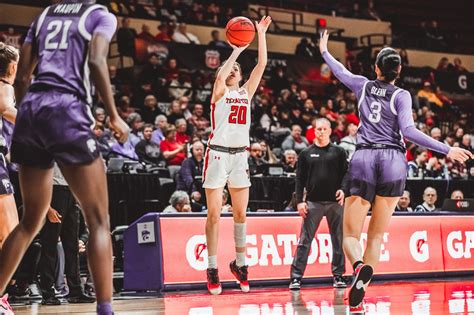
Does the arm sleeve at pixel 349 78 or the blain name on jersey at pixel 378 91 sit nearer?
the blain name on jersey at pixel 378 91

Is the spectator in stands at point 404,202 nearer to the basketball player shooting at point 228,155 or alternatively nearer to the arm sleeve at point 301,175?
the arm sleeve at point 301,175

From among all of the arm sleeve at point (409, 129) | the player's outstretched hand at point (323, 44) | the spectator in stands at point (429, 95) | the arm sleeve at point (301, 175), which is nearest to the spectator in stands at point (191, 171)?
the arm sleeve at point (301, 175)

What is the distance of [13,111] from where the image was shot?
6227mm

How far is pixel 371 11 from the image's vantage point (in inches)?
1059

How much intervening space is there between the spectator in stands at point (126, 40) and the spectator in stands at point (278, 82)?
3.94 metres

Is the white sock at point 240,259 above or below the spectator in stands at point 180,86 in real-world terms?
below

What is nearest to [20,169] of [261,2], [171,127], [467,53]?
[171,127]

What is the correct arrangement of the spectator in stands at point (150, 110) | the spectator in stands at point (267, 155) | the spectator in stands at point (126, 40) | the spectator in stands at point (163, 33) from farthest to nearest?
1. the spectator in stands at point (163, 33)
2. the spectator in stands at point (126, 40)
3. the spectator in stands at point (150, 110)
4. the spectator in stands at point (267, 155)

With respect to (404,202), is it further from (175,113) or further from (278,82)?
(278,82)

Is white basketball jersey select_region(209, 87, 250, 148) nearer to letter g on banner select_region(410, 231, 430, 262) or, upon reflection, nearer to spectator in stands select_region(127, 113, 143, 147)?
letter g on banner select_region(410, 231, 430, 262)

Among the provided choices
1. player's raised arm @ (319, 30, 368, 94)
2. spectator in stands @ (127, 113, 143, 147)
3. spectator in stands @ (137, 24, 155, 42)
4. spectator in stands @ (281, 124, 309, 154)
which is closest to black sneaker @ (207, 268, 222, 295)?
player's raised arm @ (319, 30, 368, 94)

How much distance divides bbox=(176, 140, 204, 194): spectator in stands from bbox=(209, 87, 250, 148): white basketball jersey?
4488mm

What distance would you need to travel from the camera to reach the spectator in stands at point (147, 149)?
557 inches

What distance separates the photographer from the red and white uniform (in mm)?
8219
